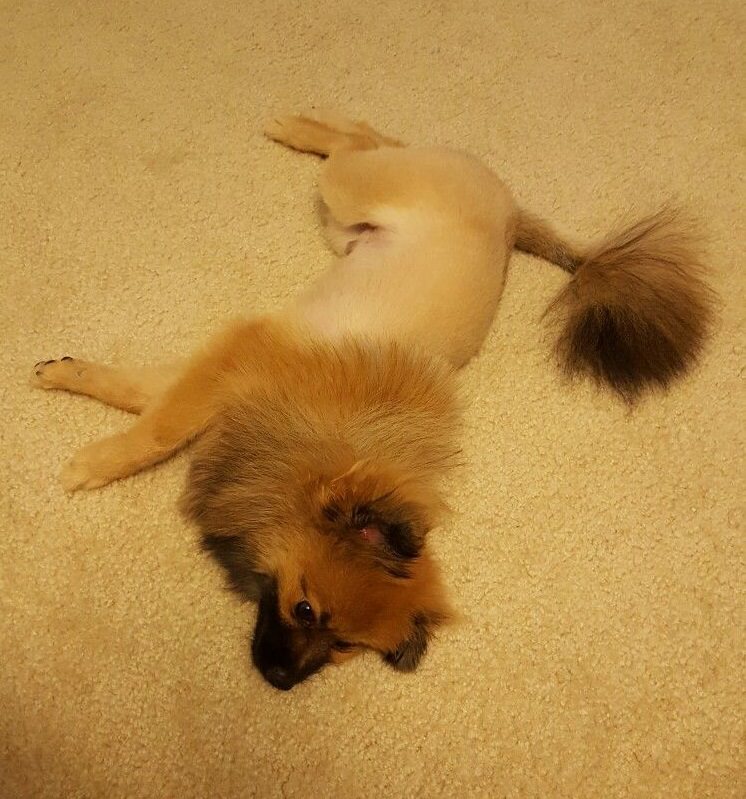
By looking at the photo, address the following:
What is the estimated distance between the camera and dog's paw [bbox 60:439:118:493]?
151cm

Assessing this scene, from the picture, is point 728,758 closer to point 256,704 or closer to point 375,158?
point 256,704

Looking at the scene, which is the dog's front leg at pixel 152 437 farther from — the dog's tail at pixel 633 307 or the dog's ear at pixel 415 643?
the dog's tail at pixel 633 307

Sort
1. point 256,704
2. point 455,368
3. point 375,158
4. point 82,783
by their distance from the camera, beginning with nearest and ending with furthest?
point 82,783
point 256,704
point 455,368
point 375,158

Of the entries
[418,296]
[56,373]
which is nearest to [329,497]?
[418,296]

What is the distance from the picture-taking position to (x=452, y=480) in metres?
1.69

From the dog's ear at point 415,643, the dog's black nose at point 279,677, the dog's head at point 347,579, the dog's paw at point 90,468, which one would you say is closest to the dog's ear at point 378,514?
the dog's head at point 347,579

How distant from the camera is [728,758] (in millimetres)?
1548

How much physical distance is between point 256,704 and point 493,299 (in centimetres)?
110

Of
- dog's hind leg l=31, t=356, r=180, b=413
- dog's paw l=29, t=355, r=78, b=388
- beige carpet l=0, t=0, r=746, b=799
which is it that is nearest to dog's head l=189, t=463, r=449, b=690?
beige carpet l=0, t=0, r=746, b=799

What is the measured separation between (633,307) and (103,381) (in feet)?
4.37

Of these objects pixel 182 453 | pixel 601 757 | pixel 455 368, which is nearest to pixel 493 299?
pixel 455 368

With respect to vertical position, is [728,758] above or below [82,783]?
above

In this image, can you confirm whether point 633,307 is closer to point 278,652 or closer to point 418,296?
point 418,296

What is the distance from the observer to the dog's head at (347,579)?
1.28 m
